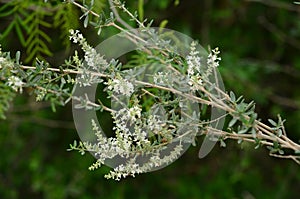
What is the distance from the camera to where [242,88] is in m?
2.10

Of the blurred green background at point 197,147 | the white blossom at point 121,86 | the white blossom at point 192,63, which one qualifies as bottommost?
the blurred green background at point 197,147

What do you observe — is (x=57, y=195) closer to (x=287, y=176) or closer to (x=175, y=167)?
(x=175, y=167)

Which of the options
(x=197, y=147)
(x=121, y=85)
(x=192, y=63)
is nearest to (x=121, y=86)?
(x=121, y=85)

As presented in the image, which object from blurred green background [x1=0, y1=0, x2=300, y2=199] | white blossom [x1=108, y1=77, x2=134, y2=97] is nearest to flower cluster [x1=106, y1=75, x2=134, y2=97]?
white blossom [x1=108, y1=77, x2=134, y2=97]

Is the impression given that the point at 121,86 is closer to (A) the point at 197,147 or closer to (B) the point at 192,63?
(B) the point at 192,63

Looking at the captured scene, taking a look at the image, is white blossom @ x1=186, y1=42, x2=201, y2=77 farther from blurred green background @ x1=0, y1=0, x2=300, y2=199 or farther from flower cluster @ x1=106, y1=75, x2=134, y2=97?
blurred green background @ x1=0, y1=0, x2=300, y2=199

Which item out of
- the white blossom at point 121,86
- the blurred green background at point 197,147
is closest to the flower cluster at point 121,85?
the white blossom at point 121,86

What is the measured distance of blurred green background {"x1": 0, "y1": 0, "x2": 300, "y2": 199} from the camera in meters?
2.22

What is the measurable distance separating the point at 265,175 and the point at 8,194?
1.12m

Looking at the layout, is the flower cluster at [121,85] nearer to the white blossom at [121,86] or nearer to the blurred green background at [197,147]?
the white blossom at [121,86]

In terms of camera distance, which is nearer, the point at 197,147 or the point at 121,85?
the point at 121,85

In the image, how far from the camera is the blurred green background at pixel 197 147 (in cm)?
222

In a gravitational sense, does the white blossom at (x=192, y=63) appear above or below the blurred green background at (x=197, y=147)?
above

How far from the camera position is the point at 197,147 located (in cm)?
230
